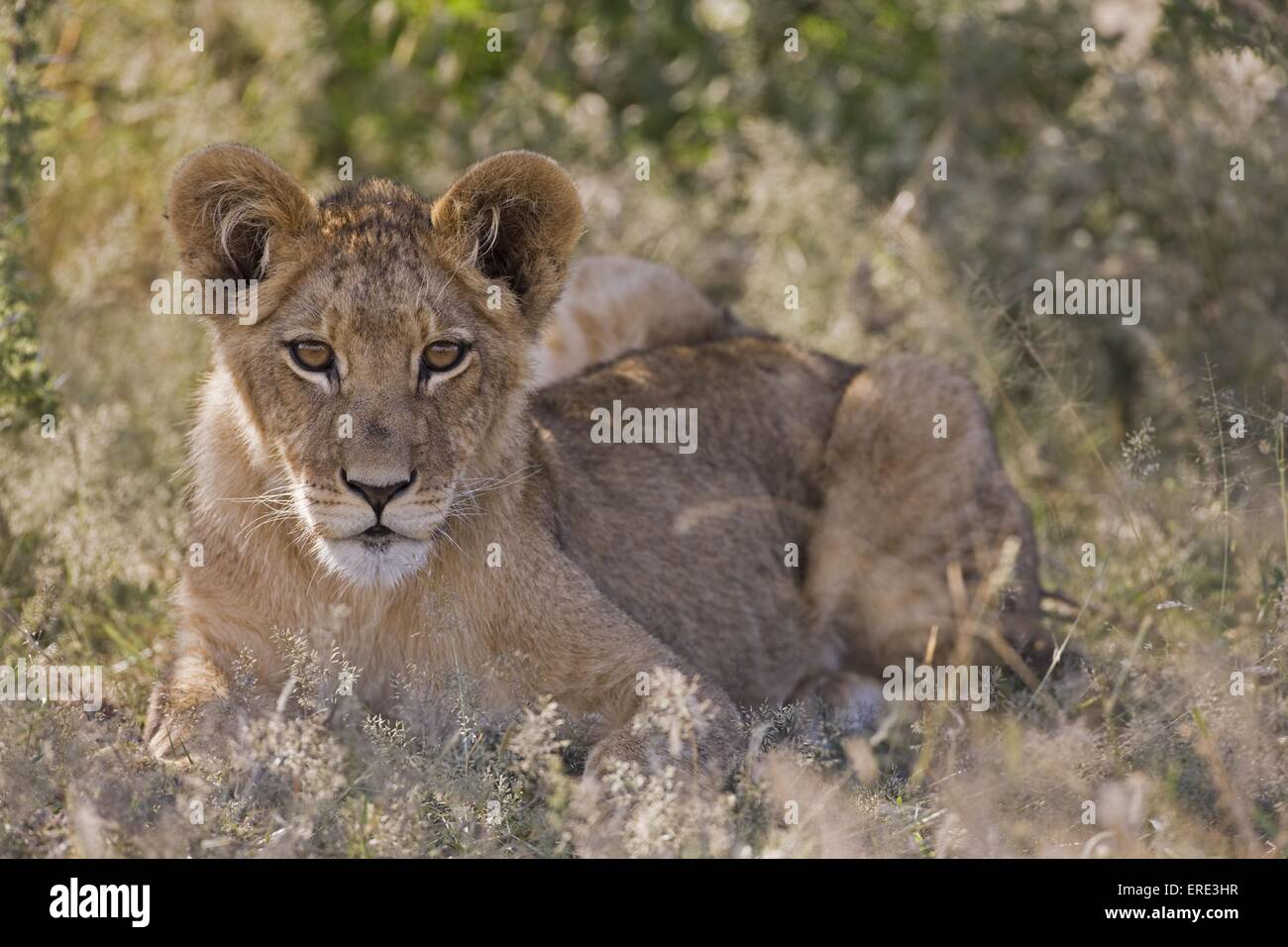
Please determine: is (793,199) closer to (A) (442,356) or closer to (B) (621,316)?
(B) (621,316)

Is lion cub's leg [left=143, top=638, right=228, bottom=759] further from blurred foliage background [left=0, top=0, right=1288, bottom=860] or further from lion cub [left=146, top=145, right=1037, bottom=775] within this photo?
blurred foliage background [left=0, top=0, right=1288, bottom=860]

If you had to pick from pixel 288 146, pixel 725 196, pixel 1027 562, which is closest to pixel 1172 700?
pixel 1027 562

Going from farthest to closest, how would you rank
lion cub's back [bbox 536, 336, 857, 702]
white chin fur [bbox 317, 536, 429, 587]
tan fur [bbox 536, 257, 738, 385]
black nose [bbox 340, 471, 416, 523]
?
tan fur [bbox 536, 257, 738, 385] → lion cub's back [bbox 536, 336, 857, 702] → white chin fur [bbox 317, 536, 429, 587] → black nose [bbox 340, 471, 416, 523]

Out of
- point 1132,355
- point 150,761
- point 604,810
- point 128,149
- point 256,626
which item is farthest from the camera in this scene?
point 128,149

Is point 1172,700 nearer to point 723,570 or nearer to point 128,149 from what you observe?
point 723,570

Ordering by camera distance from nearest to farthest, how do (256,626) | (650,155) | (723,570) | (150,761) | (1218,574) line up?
1. (150,761)
2. (256,626)
3. (723,570)
4. (1218,574)
5. (650,155)

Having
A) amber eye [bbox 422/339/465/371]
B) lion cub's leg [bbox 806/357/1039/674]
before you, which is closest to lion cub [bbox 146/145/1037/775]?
amber eye [bbox 422/339/465/371]

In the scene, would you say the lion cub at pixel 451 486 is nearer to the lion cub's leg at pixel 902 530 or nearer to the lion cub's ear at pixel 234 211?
the lion cub's ear at pixel 234 211

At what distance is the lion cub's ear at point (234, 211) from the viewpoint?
477 cm

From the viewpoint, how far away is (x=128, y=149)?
10.1 meters

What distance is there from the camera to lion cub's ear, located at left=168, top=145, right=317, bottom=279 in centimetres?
477

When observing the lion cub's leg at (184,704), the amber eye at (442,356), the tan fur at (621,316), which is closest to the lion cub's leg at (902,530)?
Answer: the tan fur at (621,316)

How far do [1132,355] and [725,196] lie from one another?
2.94 meters

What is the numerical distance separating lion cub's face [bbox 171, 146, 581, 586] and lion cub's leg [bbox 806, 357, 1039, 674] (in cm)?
182
